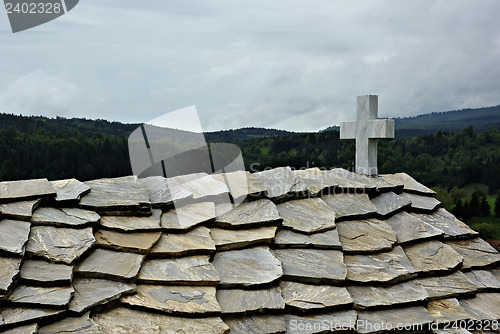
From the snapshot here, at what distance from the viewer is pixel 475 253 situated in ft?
14.4

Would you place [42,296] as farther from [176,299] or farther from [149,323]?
[176,299]

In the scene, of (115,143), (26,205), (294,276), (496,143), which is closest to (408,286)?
(294,276)

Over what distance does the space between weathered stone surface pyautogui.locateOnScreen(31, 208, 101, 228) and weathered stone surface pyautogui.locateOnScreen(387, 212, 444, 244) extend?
2661mm

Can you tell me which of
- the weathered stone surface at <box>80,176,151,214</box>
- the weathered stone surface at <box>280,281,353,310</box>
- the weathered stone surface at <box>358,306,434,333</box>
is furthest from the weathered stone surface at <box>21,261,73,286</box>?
the weathered stone surface at <box>358,306,434,333</box>

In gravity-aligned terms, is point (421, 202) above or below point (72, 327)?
above

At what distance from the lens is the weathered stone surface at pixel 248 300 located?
9.73 ft

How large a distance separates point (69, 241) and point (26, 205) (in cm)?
45

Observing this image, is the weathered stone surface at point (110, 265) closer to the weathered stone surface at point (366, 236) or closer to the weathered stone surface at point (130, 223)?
the weathered stone surface at point (130, 223)

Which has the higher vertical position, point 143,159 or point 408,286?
point 143,159

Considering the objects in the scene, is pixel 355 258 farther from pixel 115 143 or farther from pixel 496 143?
pixel 496 143

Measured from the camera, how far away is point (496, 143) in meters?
56.8

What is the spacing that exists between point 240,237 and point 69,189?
4.42 ft

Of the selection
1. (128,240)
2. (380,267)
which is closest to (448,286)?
(380,267)

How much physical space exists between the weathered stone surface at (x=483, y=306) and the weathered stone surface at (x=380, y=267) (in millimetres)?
530
